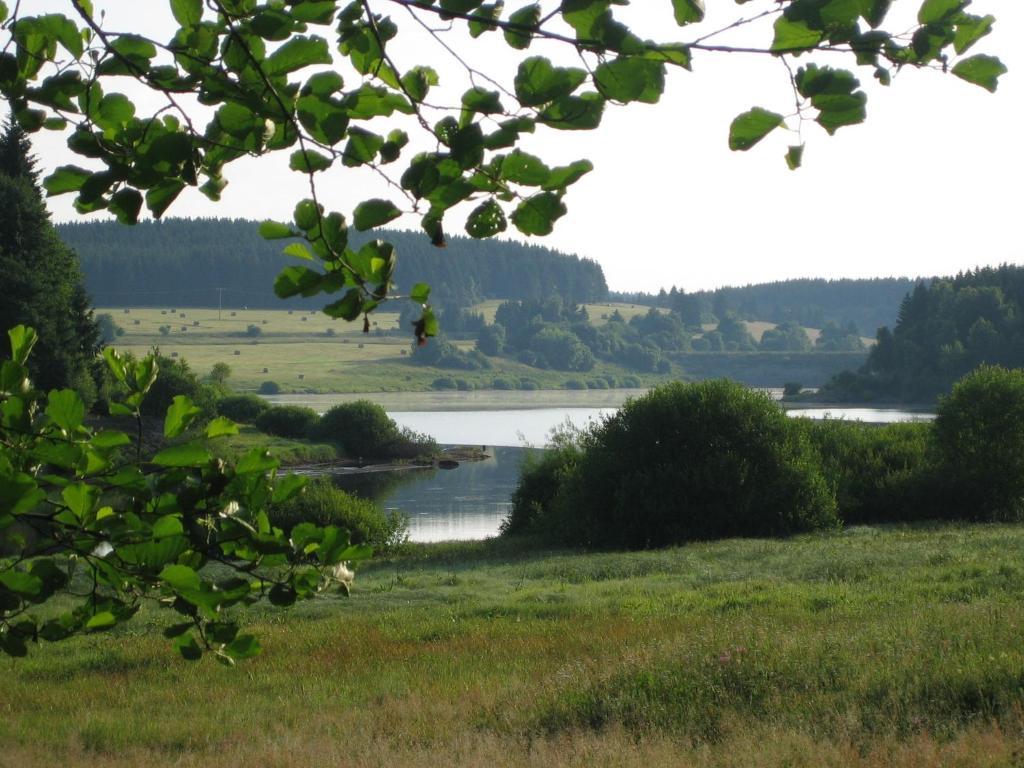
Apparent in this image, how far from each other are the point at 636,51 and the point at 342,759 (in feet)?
20.2

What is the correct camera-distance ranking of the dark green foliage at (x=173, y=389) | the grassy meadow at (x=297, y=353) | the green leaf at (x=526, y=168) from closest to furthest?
the green leaf at (x=526, y=168), the dark green foliage at (x=173, y=389), the grassy meadow at (x=297, y=353)

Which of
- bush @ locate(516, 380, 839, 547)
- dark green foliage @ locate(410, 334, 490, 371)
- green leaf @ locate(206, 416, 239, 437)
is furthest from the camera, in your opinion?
dark green foliage @ locate(410, 334, 490, 371)

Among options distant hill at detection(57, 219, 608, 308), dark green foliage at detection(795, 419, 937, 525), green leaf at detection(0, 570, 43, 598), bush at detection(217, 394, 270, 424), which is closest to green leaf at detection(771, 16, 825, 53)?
green leaf at detection(0, 570, 43, 598)

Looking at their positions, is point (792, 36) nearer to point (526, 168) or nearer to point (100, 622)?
point (526, 168)

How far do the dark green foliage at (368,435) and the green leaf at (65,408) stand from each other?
6051 cm

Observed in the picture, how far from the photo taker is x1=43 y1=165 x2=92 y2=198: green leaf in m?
2.41

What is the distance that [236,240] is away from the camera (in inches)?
7594

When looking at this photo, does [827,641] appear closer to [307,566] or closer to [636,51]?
[307,566]

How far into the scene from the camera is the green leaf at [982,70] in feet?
6.37

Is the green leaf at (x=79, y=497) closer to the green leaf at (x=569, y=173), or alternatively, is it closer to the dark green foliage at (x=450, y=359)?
the green leaf at (x=569, y=173)

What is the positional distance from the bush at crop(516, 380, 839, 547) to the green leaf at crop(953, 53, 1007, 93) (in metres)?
24.0

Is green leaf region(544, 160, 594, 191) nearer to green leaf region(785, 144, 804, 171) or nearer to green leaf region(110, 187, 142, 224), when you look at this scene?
green leaf region(785, 144, 804, 171)

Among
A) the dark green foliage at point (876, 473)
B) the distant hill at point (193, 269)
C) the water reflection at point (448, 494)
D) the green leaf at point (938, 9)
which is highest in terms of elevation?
the distant hill at point (193, 269)

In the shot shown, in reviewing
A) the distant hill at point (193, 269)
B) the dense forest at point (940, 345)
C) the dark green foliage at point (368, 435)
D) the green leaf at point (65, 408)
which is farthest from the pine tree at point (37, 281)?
the distant hill at point (193, 269)
